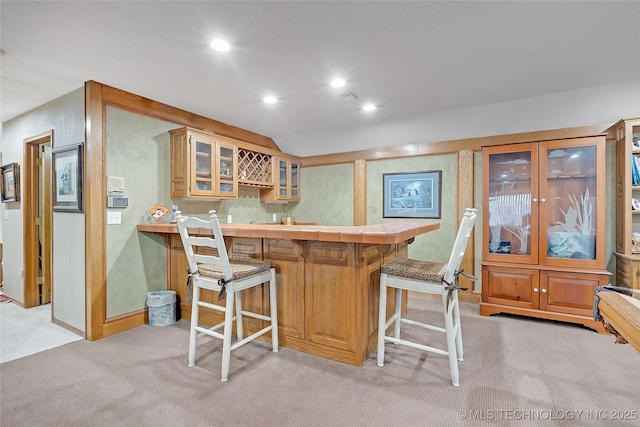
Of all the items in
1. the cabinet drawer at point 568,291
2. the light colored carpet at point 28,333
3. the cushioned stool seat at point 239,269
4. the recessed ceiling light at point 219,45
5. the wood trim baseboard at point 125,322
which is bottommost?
the light colored carpet at point 28,333

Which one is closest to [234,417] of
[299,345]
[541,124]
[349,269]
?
[299,345]

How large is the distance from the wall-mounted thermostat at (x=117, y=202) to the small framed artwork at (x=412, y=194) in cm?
332

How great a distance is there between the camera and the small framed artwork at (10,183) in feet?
12.6

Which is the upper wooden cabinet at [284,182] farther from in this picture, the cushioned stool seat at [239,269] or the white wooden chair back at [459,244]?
the white wooden chair back at [459,244]

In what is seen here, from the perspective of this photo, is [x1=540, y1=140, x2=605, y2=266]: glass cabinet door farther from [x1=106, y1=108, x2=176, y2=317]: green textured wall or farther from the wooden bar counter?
[x1=106, y1=108, x2=176, y2=317]: green textured wall

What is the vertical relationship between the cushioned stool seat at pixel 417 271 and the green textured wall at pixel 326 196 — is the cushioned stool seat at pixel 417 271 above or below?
below

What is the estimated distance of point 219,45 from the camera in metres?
2.30

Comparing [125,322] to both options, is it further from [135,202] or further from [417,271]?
[417,271]

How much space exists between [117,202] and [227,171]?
135 centimetres

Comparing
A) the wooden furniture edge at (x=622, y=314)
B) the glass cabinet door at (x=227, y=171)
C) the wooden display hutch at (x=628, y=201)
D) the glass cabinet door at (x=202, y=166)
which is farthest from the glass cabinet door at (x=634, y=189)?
the glass cabinet door at (x=202, y=166)

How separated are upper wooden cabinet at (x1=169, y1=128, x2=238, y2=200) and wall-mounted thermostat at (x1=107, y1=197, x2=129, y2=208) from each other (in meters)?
0.54

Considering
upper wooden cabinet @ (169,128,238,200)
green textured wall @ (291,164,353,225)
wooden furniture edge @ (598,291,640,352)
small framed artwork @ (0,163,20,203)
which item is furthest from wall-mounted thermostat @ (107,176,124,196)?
wooden furniture edge @ (598,291,640,352)

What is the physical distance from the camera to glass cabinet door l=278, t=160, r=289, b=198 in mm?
5059

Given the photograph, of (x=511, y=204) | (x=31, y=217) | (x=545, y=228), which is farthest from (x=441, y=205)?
(x=31, y=217)
